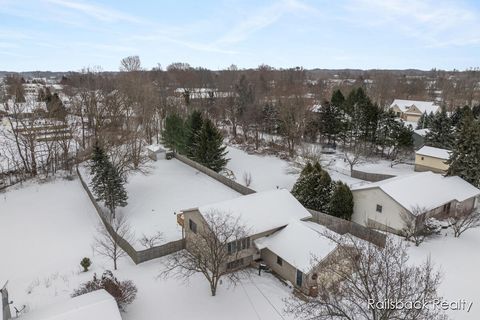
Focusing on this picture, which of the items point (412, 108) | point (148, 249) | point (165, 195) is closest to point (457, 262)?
point (148, 249)

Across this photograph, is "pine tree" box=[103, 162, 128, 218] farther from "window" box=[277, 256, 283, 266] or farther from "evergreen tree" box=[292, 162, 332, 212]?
"evergreen tree" box=[292, 162, 332, 212]

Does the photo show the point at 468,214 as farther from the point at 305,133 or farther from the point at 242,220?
the point at 305,133

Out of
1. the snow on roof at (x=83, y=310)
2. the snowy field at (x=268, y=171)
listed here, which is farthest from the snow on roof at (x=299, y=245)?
the snowy field at (x=268, y=171)

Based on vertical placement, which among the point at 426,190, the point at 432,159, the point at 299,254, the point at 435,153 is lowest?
the point at 299,254

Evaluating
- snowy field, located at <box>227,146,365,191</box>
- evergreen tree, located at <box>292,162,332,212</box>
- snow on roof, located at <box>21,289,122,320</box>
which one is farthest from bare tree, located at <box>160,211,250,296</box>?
snowy field, located at <box>227,146,365,191</box>

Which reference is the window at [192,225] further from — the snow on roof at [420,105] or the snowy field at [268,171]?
the snow on roof at [420,105]

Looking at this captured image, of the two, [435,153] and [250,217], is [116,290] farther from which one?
[435,153]

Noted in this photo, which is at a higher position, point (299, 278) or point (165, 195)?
point (165, 195)

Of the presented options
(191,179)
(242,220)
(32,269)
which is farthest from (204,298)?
(191,179)
